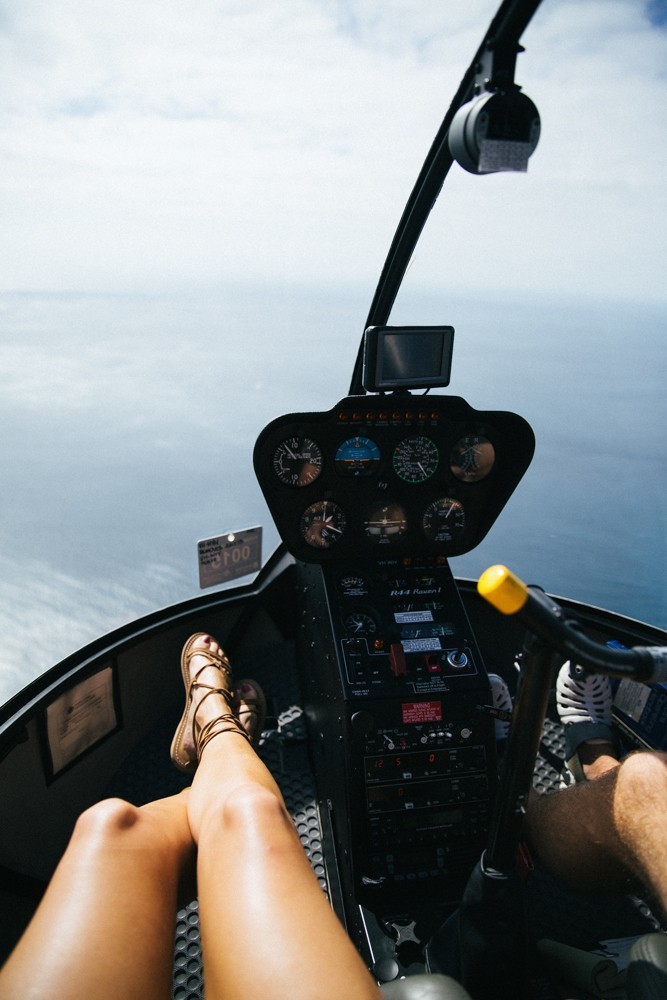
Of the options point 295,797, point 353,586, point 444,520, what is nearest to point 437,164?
point 444,520

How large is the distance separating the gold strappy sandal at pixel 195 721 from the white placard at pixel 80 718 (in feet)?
0.88

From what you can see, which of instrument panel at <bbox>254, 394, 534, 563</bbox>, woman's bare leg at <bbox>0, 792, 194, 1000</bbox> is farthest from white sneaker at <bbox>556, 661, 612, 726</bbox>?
woman's bare leg at <bbox>0, 792, 194, 1000</bbox>

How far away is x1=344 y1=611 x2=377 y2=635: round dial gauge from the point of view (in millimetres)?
1885

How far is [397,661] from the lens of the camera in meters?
1.79

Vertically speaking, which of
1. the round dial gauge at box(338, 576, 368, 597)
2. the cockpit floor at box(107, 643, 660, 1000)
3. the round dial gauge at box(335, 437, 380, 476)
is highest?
the round dial gauge at box(335, 437, 380, 476)

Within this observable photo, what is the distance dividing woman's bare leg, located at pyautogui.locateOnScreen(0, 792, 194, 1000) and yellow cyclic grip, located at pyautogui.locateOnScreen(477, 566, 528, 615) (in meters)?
0.68

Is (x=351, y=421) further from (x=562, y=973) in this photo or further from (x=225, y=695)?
(x=562, y=973)

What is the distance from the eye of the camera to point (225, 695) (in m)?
1.85

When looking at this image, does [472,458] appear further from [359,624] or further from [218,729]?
[218,729]

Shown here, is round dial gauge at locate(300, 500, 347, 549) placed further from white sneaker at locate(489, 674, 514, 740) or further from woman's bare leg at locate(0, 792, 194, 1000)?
woman's bare leg at locate(0, 792, 194, 1000)

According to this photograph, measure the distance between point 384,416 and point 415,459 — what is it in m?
0.20

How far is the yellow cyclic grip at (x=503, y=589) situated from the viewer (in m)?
0.79

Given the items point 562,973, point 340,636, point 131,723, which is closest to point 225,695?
point 340,636

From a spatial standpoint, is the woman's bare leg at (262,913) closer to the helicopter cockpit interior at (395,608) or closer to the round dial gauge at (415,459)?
the helicopter cockpit interior at (395,608)
